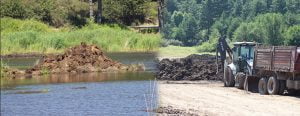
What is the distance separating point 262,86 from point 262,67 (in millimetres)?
573

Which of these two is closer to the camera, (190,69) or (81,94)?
(81,94)

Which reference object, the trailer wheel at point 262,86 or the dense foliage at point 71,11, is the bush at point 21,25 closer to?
the dense foliage at point 71,11

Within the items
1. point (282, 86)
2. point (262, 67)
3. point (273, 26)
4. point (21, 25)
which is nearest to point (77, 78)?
point (262, 67)

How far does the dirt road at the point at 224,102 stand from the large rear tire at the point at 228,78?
1361mm

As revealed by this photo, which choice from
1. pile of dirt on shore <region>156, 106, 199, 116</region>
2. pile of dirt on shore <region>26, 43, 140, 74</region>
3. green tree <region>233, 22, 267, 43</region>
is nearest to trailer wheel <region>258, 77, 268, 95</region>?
pile of dirt on shore <region>156, 106, 199, 116</region>

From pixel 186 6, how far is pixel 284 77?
11.2ft

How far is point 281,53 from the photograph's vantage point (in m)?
22.7

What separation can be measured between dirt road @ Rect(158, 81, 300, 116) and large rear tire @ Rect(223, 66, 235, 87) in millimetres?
1361

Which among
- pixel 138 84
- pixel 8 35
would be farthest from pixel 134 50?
pixel 138 84

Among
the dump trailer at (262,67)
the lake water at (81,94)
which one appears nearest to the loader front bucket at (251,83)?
the dump trailer at (262,67)

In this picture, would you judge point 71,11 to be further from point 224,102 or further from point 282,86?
point 224,102

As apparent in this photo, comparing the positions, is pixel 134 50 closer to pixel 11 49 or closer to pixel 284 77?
pixel 11 49

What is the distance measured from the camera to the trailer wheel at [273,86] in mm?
22438

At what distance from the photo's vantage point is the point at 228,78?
87.5 ft
